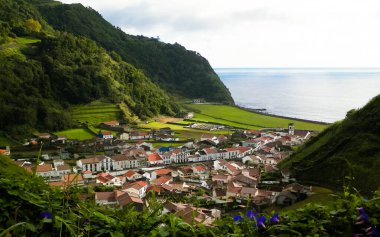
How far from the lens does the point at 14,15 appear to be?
276 ft

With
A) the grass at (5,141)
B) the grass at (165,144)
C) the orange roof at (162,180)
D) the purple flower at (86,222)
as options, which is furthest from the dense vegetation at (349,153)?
the grass at (5,141)

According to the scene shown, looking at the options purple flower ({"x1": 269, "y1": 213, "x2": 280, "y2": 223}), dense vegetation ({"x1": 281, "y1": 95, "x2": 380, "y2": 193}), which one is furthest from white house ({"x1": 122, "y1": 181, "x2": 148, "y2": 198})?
purple flower ({"x1": 269, "y1": 213, "x2": 280, "y2": 223})

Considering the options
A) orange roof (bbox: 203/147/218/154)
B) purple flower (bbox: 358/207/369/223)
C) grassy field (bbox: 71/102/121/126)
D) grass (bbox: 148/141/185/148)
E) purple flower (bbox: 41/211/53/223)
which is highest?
purple flower (bbox: 358/207/369/223)

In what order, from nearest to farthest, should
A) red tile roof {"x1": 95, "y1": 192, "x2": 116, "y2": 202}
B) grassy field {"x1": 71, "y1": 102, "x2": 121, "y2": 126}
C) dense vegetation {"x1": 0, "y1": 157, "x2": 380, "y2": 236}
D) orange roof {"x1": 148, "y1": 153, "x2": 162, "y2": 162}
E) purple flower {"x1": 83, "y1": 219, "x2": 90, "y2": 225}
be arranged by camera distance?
dense vegetation {"x1": 0, "y1": 157, "x2": 380, "y2": 236} < purple flower {"x1": 83, "y1": 219, "x2": 90, "y2": 225} < red tile roof {"x1": 95, "y1": 192, "x2": 116, "y2": 202} < orange roof {"x1": 148, "y1": 153, "x2": 162, "y2": 162} < grassy field {"x1": 71, "y1": 102, "x2": 121, "y2": 126}

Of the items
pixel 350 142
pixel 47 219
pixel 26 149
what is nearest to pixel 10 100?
pixel 26 149

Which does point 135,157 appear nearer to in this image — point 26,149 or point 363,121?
point 26,149

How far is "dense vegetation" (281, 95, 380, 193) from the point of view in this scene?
64.8 ft

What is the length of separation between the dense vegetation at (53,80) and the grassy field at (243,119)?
9034 millimetres

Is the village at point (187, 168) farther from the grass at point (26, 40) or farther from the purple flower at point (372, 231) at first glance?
the grass at point (26, 40)

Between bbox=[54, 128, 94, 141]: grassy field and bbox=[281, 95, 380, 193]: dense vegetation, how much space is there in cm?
3175

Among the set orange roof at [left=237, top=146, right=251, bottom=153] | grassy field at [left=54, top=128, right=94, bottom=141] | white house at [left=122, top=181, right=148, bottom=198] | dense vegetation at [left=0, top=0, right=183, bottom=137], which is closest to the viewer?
white house at [left=122, top=181, right=148, bottom=198]

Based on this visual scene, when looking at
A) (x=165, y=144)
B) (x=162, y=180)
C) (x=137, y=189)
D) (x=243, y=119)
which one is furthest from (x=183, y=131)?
(x=137, y=189)

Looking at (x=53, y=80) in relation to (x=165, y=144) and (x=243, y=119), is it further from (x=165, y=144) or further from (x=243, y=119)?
(x=243, y=119)

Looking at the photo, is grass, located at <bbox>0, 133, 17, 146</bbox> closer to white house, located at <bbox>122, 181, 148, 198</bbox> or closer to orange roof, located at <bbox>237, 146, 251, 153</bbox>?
white house, located at <bbox>122, 181, 148, 198</bbox>
